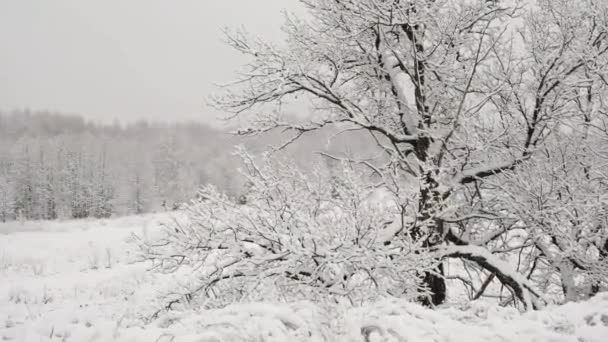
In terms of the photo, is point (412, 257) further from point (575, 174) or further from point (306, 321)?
point (575, 174)

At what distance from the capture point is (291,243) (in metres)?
4.28

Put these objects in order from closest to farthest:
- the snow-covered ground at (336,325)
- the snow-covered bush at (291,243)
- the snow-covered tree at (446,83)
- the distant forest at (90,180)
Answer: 1. the snow-covered ground at (336,325)
2. the snow-covered bush at (291,243)
3. the snow-covered tree at (446,83)
4. the distant forest at (90,180)

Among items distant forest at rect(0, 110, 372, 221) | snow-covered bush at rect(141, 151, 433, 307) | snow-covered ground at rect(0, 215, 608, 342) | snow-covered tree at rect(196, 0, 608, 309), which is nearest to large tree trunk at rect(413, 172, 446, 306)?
snow-covered tree at rect(196, 0, 608, 309)

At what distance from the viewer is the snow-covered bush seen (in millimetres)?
4227

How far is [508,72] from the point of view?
20.7 feet

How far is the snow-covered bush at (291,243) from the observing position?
4.23 m

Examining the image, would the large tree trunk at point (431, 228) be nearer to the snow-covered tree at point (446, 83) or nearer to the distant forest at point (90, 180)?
the snow-covered tree at point (446, 83)

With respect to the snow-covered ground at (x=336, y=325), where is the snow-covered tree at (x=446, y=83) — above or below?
above

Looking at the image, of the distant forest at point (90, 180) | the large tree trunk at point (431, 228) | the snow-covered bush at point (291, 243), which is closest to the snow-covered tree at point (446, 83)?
the large tree trunk at point (431, 228)

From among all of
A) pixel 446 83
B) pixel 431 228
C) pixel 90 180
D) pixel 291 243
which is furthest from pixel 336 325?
pixel 90 180

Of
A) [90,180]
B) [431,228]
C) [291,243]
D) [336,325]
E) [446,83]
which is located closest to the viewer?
[336,325]

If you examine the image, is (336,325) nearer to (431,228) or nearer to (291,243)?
(291,243)

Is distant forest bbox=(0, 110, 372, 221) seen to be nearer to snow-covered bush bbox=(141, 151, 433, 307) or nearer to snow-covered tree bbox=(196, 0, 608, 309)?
snow-covered tree bbox=(196, 0, 608, 309)

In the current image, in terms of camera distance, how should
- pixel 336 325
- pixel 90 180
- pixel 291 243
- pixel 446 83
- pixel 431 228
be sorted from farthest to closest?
pixel 90 180, pixel 446 83, pixel 431 228, pixel 291 243, pixel 336 325
